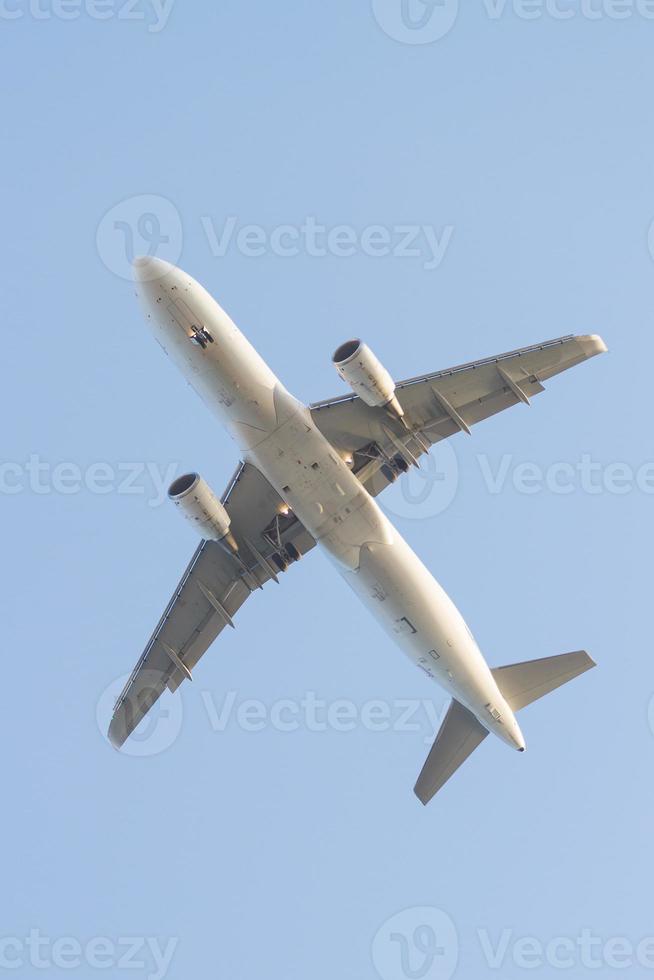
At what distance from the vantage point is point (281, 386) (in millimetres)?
38312

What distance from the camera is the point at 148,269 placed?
36312mm

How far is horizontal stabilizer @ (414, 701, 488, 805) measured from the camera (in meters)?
42.7

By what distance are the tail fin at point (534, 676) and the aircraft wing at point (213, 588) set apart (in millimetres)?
7703

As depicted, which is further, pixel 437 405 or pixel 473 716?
pixel 473 716

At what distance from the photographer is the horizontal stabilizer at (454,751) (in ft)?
140

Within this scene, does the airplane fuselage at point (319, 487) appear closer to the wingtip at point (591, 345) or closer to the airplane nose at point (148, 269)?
the airplane nose at point (148, 269)

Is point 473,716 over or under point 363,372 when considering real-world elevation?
under

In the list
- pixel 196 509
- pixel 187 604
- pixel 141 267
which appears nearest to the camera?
pixel 141 267

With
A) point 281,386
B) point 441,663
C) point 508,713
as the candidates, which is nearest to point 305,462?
point 281,386

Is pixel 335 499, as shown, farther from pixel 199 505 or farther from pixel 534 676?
pixel 534 676

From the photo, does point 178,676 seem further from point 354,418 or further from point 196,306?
point 196,306

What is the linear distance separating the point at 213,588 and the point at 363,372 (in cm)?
984

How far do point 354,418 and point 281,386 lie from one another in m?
3.16

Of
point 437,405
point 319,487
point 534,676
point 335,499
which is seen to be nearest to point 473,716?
point 534,676
